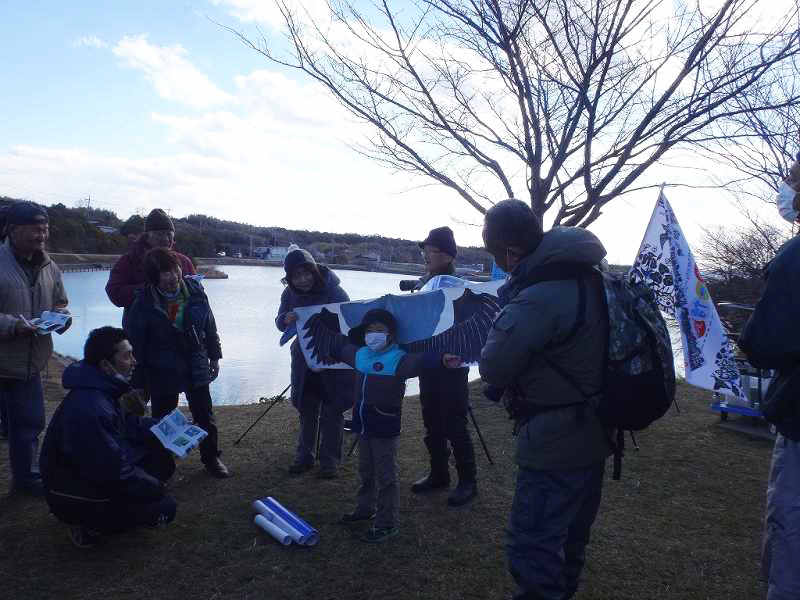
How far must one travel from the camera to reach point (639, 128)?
6.06 metres

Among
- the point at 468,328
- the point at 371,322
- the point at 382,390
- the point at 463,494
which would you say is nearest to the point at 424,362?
the point at 382,390

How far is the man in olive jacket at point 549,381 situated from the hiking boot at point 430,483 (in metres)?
2.07

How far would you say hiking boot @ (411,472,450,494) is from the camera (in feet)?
14.3

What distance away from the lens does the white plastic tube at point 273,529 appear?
11.4 feet

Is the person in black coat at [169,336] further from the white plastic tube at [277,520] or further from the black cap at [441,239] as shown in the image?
the black cap at [441,239]

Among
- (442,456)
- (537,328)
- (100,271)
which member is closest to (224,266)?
(100,271)

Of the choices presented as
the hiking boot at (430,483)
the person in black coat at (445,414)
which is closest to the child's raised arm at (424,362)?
the person in black coat at (445,414)

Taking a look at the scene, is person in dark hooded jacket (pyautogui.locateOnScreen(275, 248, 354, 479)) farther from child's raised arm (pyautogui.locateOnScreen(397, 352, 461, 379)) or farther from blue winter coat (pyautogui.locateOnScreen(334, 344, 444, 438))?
child's raised arm (pyautogui.locateOnScreen(397, 352, 461, 379))

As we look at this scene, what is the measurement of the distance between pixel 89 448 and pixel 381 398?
1574 millimetres

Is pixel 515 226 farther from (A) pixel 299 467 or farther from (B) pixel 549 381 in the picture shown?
(A) pixel 299 467

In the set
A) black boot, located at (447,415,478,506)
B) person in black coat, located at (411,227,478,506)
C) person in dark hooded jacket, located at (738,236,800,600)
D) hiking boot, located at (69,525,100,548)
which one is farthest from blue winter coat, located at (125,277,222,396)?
person in dark hooded jacket, located at (738,236,800,600)

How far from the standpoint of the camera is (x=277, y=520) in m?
3.64

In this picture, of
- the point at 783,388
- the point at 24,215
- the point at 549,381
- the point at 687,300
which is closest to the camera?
the point at 783,388

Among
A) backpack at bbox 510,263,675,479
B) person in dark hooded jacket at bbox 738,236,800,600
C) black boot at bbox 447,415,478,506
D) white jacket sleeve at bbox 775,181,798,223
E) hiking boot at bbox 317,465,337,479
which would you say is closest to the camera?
person in dark hooded jacket at bbox 738,236,800,600
